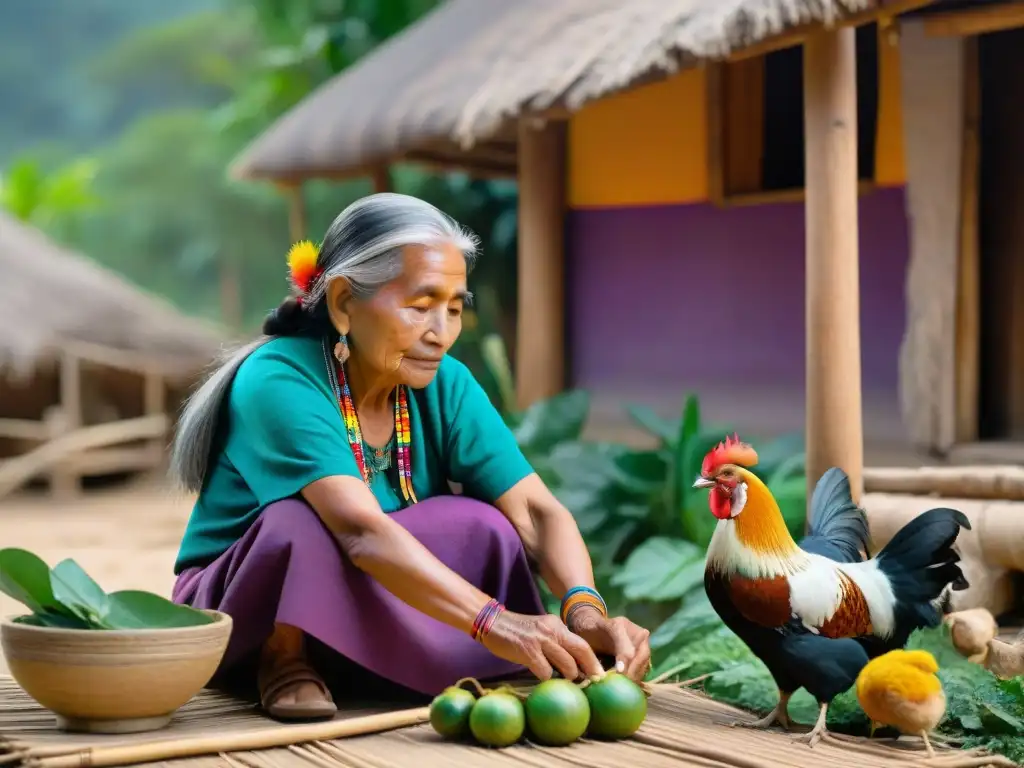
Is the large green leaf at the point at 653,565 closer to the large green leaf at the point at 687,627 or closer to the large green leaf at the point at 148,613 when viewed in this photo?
the large green leaf at the point at 687,627

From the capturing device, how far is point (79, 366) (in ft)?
42.9

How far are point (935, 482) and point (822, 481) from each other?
1.32m

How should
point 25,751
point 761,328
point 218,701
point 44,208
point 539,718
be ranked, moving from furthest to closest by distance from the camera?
point 44,208 < point 761,328 < point 218,701 < point 539,718 < point 25,751

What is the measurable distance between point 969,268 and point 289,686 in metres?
4.03

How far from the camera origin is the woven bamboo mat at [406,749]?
2.88 meters

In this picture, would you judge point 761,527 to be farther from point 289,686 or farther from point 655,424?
point 655,424

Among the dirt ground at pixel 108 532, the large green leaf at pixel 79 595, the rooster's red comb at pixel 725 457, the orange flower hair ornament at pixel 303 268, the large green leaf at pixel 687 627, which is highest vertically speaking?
the orange flower hair ornament at pixel 303 268

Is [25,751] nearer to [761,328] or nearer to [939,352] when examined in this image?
[939,352]

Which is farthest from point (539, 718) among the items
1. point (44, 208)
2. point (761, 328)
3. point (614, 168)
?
point (44, 208)

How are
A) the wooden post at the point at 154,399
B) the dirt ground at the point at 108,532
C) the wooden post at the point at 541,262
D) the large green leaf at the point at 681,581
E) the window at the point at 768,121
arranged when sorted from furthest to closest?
the wooden post at the point at 154,399 < the wooden post at the point at 541,262 < the dirt ground at the point at 108,532 < the window at the point at 768,121 < the large green leaf at the point at 681,581

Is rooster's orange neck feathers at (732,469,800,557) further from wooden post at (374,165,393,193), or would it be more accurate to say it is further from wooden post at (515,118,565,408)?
wooden post at (374,165,393,193)

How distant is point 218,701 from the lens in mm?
3502

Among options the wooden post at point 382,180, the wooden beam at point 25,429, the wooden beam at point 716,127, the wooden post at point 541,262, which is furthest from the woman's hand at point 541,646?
the wooden beam at point 25,429

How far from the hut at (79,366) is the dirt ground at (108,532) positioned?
1.13 ft
